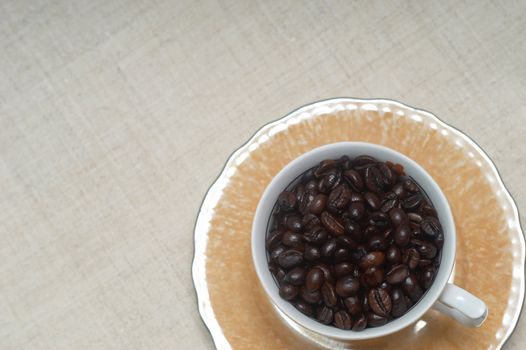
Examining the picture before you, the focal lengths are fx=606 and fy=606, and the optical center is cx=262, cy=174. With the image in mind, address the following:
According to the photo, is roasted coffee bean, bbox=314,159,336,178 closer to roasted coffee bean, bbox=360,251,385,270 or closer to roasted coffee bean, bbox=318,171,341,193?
roasted coffee bean, bbox=318,171,341,193

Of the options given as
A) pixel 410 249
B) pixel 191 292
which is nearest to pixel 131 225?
pixel 191 292

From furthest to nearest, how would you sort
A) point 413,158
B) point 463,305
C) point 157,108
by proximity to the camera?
point 157,108 < point 413,158 < point 463,305

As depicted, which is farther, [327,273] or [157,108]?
[157,108]

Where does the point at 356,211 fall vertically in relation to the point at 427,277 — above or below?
above

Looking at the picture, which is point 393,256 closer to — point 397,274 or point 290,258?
point 397,274

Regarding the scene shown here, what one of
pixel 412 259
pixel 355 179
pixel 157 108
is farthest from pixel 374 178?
pixel 157 108
